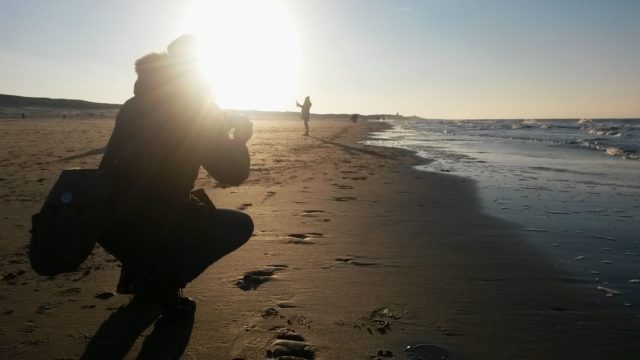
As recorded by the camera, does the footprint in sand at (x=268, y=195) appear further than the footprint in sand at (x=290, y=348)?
Yes

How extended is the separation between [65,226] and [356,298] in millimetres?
1777

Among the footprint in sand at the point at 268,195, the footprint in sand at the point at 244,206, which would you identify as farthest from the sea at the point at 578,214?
the footprint in sand at the point at 244,206

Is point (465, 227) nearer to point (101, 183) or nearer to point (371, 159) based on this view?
point (101, 183)

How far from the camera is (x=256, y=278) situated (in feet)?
11.6

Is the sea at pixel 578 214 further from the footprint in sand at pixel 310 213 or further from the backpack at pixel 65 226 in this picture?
the backpack at pixel 65 226

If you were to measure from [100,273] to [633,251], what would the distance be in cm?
447

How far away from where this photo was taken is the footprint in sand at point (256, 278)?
3375 millimetres

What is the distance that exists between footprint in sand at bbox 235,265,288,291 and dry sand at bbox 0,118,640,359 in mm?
20

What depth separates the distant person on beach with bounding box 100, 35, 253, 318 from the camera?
263 centimetres

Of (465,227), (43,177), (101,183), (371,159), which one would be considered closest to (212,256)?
(101,183)

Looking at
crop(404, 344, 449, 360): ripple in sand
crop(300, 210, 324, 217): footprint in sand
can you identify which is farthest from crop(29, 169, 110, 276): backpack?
crop(300, 210, 324, 217): footprint in sand

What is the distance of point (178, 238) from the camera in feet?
9.50

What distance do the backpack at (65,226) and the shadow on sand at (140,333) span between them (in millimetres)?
503

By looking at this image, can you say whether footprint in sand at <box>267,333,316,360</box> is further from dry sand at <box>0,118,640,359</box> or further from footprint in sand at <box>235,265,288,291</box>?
footprint in sand at <box>235,265,288,291</box>
